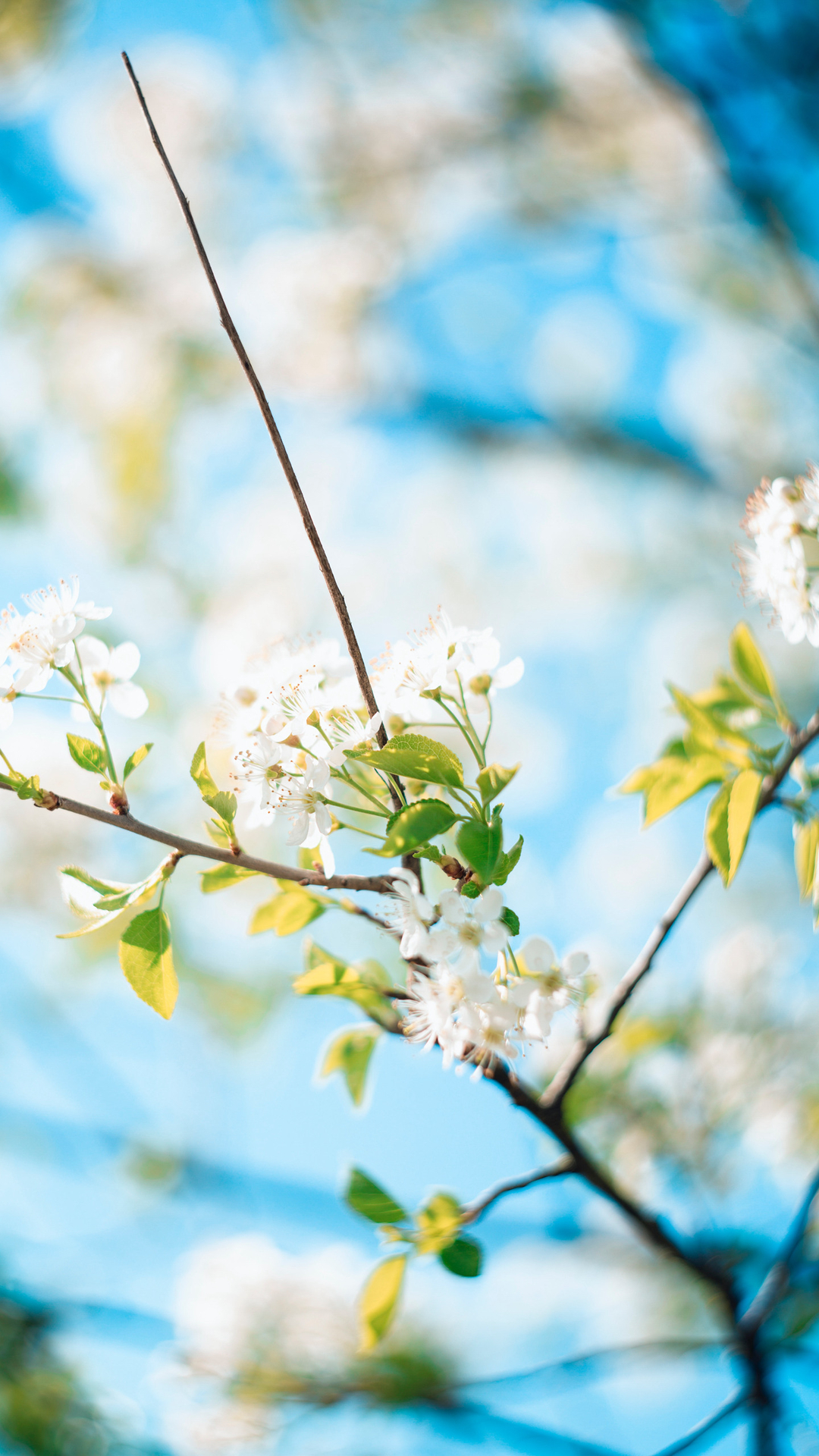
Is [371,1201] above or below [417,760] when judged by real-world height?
below

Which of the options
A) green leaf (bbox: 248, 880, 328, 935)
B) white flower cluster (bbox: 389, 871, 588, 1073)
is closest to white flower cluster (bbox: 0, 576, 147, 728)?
green leaf (bbox: 248, 880, 328, 935)

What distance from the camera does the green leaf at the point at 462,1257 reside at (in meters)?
0.82

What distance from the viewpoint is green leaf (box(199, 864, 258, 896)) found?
2.38ft

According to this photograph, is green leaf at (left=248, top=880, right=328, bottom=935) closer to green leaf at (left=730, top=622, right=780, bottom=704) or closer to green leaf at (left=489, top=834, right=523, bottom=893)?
green leaf at (left=489, top=834, right=523, bottom=893)

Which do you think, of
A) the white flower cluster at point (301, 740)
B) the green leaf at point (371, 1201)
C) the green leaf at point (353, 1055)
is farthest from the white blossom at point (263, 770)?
the green leaf at point (371, 1201)

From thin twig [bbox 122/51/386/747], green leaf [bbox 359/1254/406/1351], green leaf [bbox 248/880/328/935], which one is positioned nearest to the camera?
thin twig [bbox 122/51/386/747]

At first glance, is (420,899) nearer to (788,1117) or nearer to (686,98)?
(788,1117)

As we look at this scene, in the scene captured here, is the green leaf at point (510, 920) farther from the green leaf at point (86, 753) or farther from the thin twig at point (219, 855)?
the green leaf at point (86, 753)

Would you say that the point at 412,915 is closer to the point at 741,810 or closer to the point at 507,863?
the point at 507,863

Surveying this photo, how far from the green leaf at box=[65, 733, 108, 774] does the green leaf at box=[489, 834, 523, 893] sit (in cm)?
31

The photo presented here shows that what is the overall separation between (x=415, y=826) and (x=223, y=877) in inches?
7.9

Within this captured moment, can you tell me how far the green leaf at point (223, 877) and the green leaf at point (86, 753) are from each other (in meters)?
0.12

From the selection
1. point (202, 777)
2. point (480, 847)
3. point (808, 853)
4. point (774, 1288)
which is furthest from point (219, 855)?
point (774, 1288)

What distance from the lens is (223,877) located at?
2.41ft
